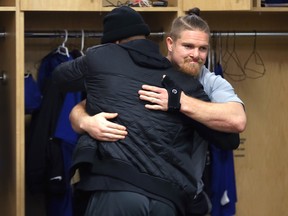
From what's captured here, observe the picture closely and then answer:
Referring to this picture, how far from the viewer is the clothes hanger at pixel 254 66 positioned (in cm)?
370

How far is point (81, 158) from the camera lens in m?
2.02

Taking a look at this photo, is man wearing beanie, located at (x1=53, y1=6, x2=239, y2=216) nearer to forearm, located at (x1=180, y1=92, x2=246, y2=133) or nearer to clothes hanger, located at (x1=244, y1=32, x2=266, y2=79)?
forearm, located at (x1=180, y1=92, x2=246, y2=133)

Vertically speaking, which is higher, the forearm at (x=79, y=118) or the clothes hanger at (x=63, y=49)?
the clothes hanger at (x=63, y=49)

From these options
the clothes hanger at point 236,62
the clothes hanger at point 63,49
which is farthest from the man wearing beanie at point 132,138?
the clothes hanger at point 236,62

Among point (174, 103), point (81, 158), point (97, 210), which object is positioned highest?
point (174, 103)

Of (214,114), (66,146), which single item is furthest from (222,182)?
(214,114)

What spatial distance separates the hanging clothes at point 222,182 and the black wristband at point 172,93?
1.34 meters

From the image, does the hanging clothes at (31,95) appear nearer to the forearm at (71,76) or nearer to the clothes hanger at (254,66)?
the forearm at (71,76)

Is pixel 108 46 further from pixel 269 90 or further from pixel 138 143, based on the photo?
pixel 269 90

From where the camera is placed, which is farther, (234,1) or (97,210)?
(234,1)

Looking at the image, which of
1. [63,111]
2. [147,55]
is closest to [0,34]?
[63,111]

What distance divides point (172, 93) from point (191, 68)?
0.72ft

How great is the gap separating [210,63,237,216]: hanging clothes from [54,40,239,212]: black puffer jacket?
1258 millimetres

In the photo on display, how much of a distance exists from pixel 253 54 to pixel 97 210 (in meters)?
1.99
